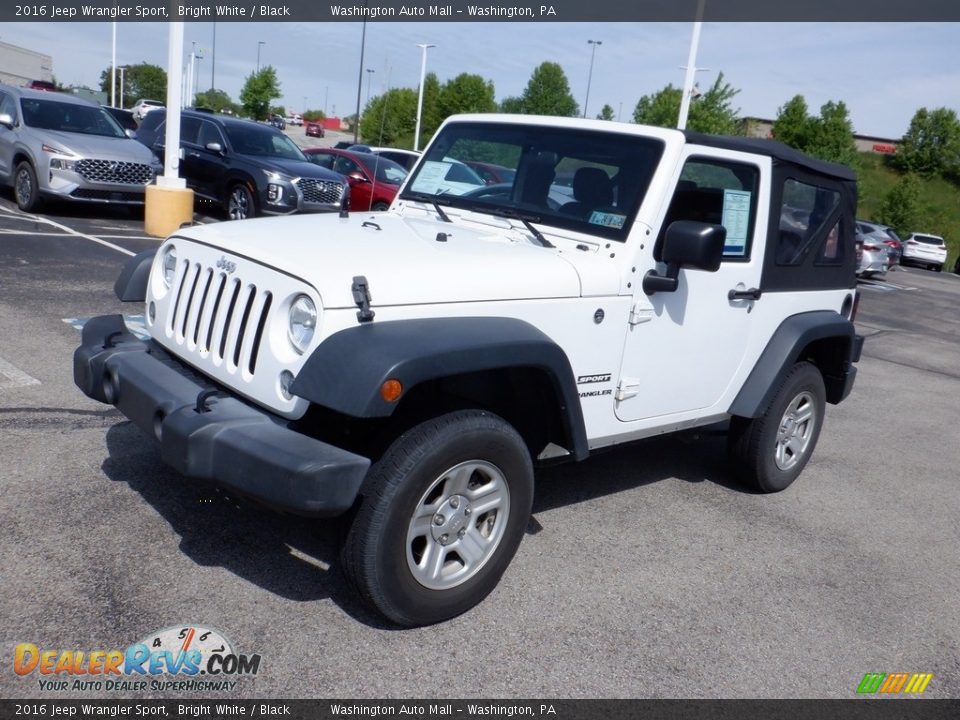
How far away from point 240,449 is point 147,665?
79 centimetres

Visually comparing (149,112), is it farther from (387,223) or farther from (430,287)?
(430,287)

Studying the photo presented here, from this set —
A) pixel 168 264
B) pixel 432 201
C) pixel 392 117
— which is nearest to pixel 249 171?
pixel 392 117

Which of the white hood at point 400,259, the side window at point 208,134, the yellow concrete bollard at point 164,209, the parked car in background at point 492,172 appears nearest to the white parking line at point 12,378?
the white hood at point 400,259

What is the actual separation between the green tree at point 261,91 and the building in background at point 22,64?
51.3 feet

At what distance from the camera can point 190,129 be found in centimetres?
1438

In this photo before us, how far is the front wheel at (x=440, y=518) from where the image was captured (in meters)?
3.04

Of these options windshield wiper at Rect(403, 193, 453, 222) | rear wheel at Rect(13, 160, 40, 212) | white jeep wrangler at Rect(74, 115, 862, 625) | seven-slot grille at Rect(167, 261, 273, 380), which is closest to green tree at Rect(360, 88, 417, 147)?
windshield wiper at Rect(403, 193, 453, 222)

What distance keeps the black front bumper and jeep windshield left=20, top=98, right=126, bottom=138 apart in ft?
36.3

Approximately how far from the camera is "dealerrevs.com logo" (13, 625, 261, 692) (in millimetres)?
2832

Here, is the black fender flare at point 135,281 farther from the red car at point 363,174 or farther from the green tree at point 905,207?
the green tree at point 905,207

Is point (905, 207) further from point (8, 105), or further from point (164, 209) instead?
point (8, 105)

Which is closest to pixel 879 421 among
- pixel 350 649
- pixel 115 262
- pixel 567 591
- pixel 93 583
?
pixel 567 591

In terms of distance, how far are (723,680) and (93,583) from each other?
2397mm

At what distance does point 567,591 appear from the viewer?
12.4 feet
